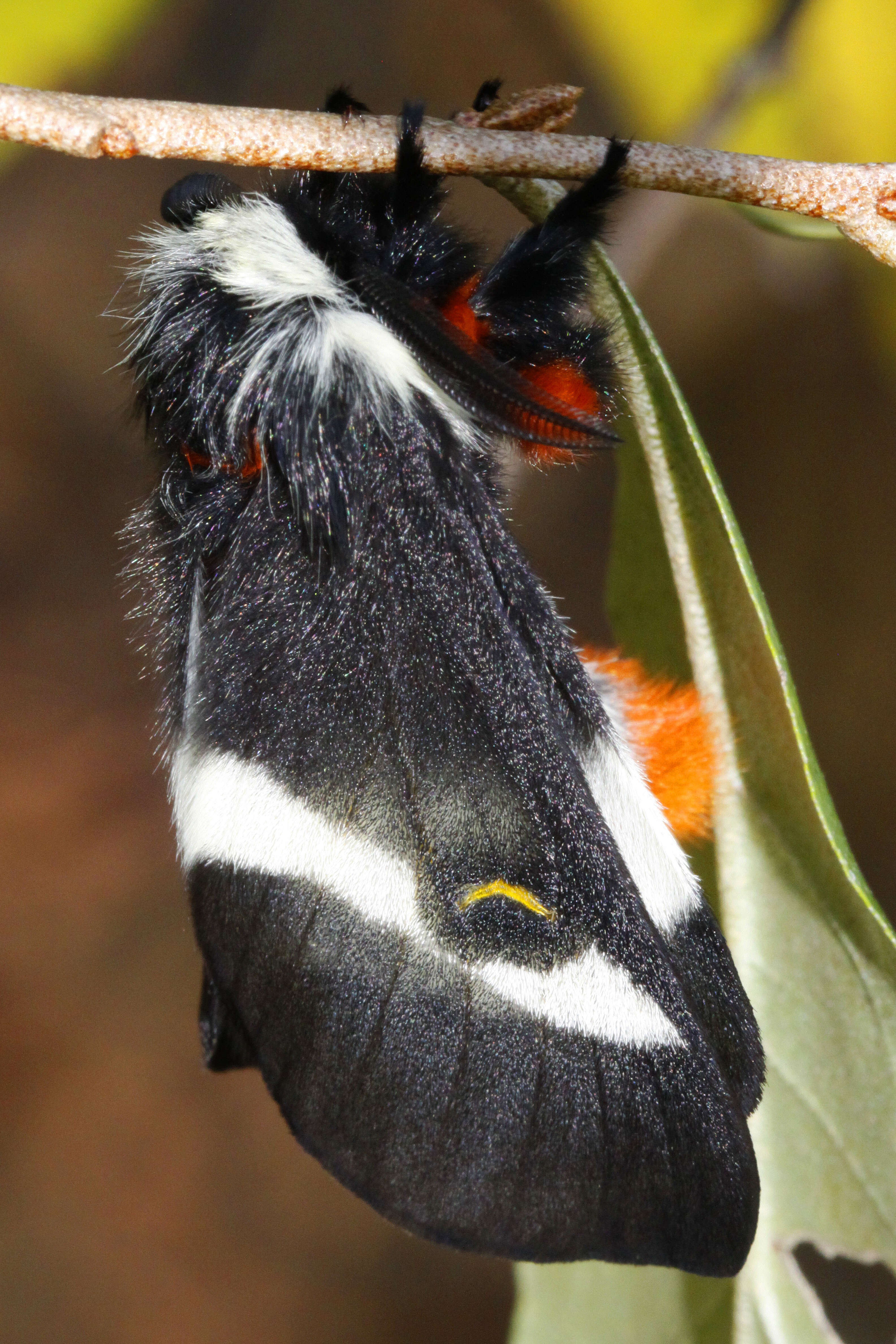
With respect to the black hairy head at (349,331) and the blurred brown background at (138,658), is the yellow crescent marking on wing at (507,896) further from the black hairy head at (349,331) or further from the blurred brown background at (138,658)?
the blurred brown background at (138,658)

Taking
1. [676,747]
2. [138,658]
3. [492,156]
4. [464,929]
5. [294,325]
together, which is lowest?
[138,658]

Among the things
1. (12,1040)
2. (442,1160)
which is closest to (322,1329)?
(12,1040)

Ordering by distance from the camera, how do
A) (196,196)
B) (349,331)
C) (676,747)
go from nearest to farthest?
(349,331) → (196,196) → (676,747)

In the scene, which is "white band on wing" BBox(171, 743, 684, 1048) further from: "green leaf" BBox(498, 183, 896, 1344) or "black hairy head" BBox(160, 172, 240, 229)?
"black hairy head" BBox(160, 172, 240, 229)

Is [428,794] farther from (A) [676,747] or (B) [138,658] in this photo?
(B) [138,658]

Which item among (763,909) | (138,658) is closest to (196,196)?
(763,909)

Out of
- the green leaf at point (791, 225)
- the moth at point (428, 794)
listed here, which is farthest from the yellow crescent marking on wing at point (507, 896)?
the green leaf at point (791, 225)
